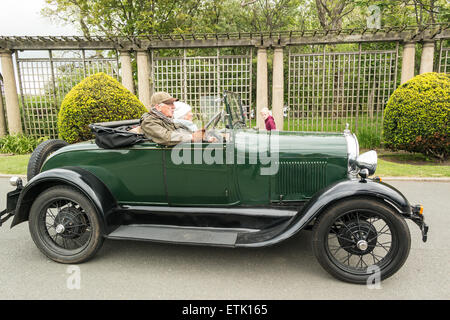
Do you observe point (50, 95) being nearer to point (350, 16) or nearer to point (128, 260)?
point (128, 260)

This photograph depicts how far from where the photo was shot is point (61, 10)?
16.9 meters

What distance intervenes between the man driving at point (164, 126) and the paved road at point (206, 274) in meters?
1.28

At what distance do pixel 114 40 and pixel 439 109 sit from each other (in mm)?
9100

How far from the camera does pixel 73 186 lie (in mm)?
3281

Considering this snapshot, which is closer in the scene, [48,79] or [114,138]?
[114,138]

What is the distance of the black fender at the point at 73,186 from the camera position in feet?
10.5

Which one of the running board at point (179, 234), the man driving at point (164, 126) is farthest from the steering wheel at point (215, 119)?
the running board at point (179, 234)

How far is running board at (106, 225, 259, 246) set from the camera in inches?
119

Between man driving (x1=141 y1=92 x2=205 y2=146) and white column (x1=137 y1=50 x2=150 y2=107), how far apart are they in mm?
6886

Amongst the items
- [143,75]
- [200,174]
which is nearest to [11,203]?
[200,174]

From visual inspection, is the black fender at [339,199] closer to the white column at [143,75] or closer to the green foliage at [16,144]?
the white column at [143,75]

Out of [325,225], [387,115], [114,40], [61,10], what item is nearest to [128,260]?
[325,225]

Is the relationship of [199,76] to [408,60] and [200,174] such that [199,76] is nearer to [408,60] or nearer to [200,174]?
[408,60]

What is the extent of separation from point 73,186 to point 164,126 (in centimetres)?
114
